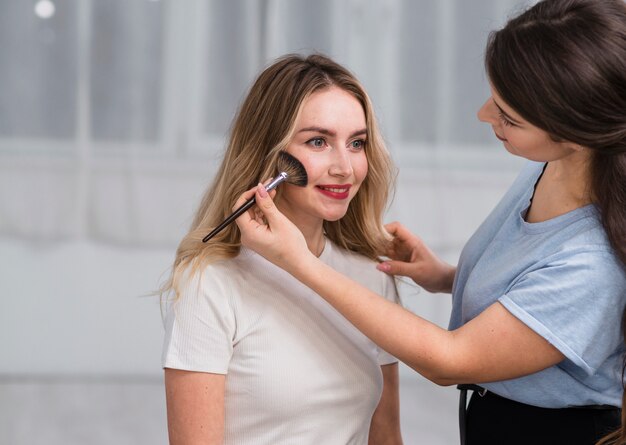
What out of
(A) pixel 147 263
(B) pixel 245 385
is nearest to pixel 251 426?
(B) pixel 245 385

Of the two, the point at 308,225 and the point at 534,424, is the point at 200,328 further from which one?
the point at 534,424

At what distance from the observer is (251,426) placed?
1.43 m

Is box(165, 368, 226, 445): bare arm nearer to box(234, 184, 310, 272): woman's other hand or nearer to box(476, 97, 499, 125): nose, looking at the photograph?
box(234, 184, 310, 272): woman's other hand

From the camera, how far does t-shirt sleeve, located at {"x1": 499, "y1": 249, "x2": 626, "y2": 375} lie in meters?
1.29

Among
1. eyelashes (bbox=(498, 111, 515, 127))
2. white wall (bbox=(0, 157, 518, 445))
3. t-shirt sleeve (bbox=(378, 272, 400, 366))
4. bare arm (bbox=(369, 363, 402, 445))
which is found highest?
eyelashes (bbox=(498, 111, 515, 127))

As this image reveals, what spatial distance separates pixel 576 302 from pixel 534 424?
225mm

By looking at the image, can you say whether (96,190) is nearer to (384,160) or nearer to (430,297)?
(430,297)

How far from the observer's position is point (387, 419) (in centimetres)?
169

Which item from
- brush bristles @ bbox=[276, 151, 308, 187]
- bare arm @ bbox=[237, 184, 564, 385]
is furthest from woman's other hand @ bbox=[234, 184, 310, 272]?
brush bristles @ bbox=[276, 151, 308, 187]

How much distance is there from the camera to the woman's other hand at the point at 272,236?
4.36 ft

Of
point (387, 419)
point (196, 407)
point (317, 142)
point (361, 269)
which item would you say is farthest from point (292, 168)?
point (387, 419)

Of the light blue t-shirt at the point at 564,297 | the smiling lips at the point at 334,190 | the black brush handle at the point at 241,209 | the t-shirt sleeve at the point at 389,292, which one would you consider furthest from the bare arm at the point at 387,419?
the black brush handle at the point at 241,209

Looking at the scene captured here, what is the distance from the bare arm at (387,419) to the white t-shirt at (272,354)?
5.3 inches

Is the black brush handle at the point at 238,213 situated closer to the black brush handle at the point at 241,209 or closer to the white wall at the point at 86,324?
the black brush handle at the point at 241,209
